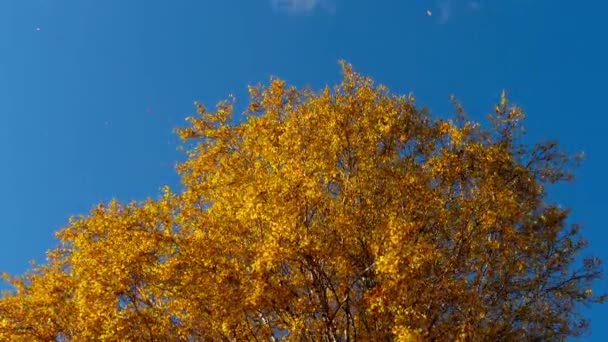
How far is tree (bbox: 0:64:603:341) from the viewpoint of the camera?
19.7 metres

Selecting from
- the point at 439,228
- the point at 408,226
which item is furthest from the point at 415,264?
the point at 439,228

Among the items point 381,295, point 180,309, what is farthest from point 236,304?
point 381,295

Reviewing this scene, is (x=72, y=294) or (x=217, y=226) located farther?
(x=72, y=294)

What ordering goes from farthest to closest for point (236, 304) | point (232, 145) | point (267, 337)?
point (232, 145), point (267, 337), point (236, 304)

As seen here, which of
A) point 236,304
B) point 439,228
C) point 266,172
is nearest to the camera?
point 236,304

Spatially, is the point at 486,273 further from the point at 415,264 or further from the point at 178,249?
the point at 178,249

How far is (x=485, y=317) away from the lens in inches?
898

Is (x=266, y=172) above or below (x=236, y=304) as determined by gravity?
above

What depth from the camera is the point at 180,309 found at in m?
20.2

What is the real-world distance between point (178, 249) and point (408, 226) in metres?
7.71

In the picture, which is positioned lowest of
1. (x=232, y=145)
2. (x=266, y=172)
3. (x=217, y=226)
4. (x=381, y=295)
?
(x=381, y=295)

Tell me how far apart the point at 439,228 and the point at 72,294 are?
586 inches

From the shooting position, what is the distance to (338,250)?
2031 cm

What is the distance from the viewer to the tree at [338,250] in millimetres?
19719
